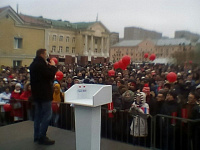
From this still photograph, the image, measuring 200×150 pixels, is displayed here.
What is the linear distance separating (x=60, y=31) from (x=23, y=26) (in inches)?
35.2

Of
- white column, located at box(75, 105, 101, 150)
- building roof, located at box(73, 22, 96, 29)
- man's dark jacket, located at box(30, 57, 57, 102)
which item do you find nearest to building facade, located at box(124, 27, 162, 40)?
building roof, located at box(73, 22, 96, 29)

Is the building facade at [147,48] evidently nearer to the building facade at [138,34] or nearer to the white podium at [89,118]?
the building facade at [138,34]

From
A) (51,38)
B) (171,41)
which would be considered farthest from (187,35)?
(51,38)

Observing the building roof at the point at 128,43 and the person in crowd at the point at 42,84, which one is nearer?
the person in crowd at the point at 42,84

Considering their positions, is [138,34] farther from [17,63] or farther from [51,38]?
[17,63]

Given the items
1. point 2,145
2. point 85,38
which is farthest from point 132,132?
point 85,38

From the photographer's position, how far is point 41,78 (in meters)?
3.29

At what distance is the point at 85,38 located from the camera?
5387 mm

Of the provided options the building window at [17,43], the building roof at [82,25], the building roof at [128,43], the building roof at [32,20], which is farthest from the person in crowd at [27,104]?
the building roof at [128,43]

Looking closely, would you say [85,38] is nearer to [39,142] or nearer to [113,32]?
[113,32]

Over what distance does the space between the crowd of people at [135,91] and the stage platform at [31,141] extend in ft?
1.63

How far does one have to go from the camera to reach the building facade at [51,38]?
5.31 meters

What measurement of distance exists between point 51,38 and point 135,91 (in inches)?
88.6

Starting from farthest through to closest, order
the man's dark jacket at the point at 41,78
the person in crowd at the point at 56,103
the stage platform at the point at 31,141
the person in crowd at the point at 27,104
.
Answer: the person in crowd at the point at 27,104, the person in crowd at the point at 56,103, the stage platform at the point at 31,141, the man's dark jacket at the point at 41,78
